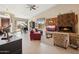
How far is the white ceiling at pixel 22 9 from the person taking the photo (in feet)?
9.25

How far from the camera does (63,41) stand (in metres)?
2.96

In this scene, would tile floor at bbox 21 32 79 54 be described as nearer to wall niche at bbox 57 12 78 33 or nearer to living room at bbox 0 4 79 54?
living room at bbox 0 4 79 54

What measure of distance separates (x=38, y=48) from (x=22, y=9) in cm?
96

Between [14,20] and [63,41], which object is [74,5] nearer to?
[63,41]

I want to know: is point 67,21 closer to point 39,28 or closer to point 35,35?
point 39,28

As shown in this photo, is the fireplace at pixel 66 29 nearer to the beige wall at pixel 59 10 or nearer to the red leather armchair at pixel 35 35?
the beige wall at pixel 59 10

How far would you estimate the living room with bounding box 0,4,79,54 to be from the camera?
9.35 ft

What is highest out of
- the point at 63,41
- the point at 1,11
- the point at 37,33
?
the point at 1,11

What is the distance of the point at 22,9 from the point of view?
9.52 feet

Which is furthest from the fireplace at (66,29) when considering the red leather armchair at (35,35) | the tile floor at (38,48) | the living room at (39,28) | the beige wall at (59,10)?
the red leather armchair at (35,35)

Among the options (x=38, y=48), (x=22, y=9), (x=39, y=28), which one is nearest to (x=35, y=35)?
(x=39, y=28)

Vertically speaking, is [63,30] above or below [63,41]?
above
